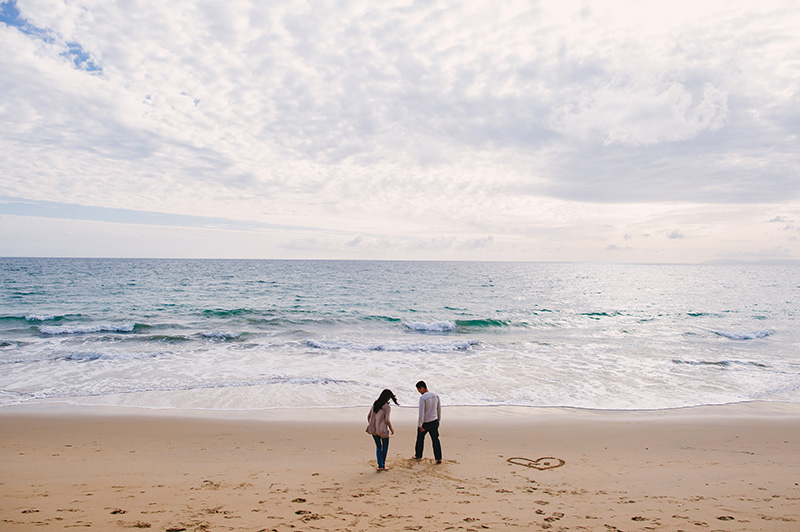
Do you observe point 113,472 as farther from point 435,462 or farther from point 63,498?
point 435,462

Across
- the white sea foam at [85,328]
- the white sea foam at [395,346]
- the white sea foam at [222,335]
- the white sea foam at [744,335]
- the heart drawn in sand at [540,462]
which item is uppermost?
the white sea foam at [744,335]

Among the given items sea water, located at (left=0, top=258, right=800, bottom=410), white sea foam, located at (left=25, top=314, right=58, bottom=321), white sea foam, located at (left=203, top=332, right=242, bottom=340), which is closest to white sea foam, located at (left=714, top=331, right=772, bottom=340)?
sea water, located at (left=0, top=258, right=800, bottom=410)

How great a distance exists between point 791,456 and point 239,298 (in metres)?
39.0

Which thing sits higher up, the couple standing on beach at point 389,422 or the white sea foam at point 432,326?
the couple standing on beach at point 389,422

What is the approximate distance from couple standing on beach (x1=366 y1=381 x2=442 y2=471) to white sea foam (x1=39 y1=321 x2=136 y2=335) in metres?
21.8

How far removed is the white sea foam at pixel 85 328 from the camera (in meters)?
23.0

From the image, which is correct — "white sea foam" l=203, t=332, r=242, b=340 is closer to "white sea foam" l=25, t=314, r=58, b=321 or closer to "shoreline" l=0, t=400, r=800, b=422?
"shoreline" l=0, t=400, r=800, b=422

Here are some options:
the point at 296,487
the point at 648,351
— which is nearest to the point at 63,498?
the point at 296,487

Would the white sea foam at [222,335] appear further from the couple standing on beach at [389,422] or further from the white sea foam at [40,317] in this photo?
the couple standing on beach at [389,422]

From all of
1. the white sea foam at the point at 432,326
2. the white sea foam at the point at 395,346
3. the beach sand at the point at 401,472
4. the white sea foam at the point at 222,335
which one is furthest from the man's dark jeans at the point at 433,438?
the white sea foam at the point at 432,326

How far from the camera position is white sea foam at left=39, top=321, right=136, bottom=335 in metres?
23.0

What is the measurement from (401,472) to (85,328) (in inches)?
943

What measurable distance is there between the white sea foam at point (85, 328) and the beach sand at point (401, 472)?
14.2 meters

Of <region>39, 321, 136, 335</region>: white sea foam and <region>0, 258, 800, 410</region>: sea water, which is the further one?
<region>39, 321, 136, 335</region>: white sea foam
